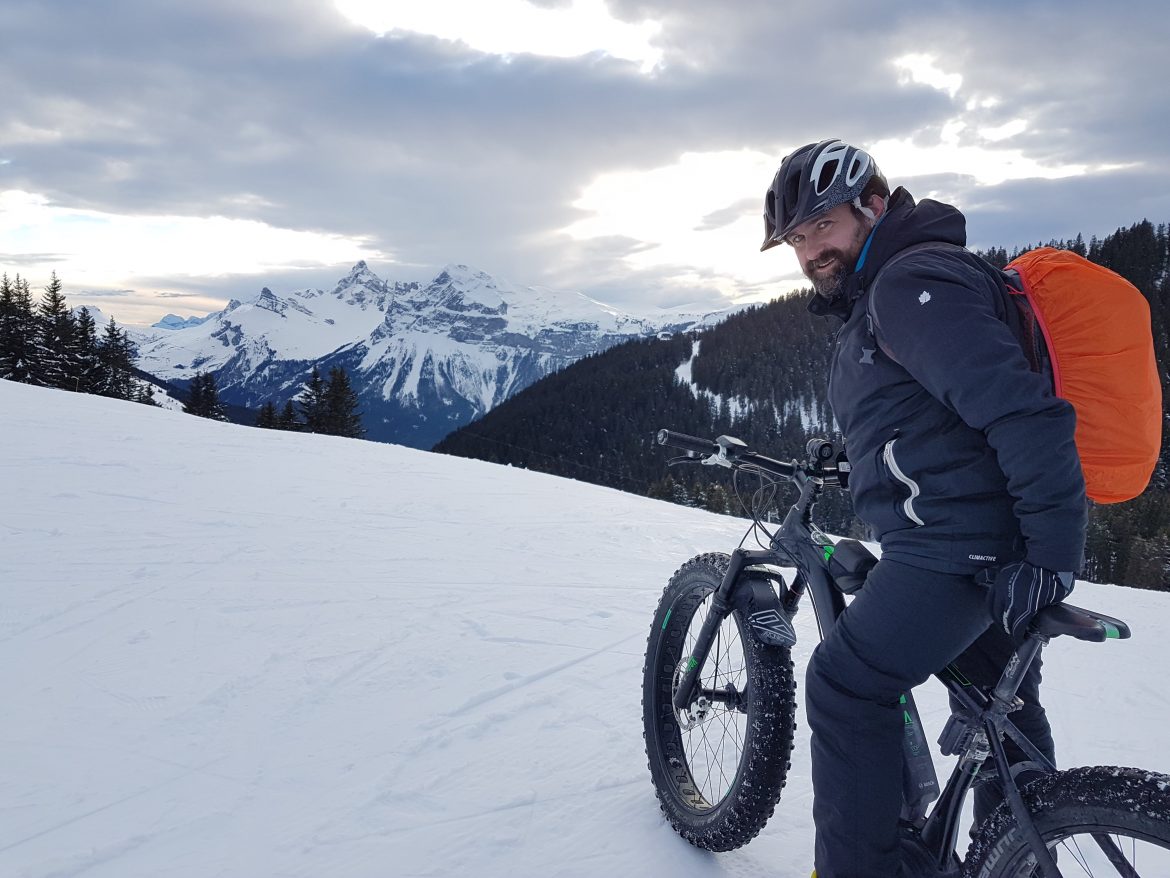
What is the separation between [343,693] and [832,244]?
345 cm

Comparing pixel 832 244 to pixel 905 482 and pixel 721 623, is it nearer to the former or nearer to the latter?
pixel 905 482

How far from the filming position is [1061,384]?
192cm

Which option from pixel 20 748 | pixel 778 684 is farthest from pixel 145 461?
pixel 778 684

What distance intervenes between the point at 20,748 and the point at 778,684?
3.49m

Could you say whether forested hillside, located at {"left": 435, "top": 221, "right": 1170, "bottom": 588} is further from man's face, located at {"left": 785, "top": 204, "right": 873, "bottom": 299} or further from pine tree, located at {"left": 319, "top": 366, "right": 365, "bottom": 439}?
man's face, located at {"left": 785, "top": 204, "right": 873, "bottom": 299}

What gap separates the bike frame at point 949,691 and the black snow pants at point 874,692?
0.41 ft

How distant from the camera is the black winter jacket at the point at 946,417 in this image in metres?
1.74

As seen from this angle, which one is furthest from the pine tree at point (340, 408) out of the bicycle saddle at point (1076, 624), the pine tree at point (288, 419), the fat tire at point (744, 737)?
the bicycle saddle at point (1076, 624)

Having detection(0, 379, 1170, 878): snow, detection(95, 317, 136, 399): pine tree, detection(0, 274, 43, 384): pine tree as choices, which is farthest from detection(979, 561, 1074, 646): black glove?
detection(95, 317, 136, 399): pine tree

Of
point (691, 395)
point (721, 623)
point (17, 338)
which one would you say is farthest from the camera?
point (691, 395)

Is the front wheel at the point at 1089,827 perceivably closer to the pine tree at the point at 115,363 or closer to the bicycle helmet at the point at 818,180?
the bicycle helmet at the point at 818,180

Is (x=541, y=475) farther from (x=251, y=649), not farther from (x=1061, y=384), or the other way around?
(x=1061, y=384)

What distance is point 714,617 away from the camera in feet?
9.64

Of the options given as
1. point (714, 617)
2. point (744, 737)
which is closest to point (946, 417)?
point (714, 617)
